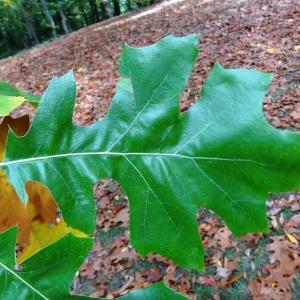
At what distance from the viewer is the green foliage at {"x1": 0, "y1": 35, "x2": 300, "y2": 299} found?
0.96 m

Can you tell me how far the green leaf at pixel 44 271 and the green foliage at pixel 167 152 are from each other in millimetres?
121

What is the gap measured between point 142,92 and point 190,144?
188 millimetres

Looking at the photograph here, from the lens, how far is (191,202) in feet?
3.33

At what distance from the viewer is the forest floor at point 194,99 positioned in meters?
3.45

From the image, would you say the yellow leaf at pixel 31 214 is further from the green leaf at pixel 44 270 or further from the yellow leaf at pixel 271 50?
the yellow leaf at pixel 271 50

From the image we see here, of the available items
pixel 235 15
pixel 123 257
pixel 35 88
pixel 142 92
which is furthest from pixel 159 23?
pixel 142 92

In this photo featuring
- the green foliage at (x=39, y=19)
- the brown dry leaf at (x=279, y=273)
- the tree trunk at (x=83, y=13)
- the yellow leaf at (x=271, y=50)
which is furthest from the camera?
the tree trunk at (x=83, y=13)

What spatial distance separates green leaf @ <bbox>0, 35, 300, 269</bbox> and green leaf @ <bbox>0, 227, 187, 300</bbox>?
4.6 inches

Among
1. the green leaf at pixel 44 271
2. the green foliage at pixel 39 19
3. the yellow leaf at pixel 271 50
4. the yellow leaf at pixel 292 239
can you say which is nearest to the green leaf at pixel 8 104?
the green leaf at pixel 44 271

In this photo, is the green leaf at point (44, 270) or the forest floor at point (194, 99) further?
the forest floor at point (194, 99)

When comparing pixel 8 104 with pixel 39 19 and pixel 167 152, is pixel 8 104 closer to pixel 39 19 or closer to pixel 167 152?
pixel 167 152

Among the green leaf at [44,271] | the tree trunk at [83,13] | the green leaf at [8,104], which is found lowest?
the tree trunk at [83,13]

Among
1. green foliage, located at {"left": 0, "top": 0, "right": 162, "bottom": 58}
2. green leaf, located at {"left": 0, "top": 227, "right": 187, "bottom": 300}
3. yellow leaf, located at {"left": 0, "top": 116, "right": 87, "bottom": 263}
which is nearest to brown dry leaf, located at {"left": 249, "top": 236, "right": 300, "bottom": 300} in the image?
yellow leaf, located at {"left": 0, "top": 116, "right": 87, "bottom": 263}

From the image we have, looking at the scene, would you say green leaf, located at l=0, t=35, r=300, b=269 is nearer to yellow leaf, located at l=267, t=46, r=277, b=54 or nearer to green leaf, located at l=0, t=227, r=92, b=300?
green leaf, located at l=0, t=227, r=92, b=300
